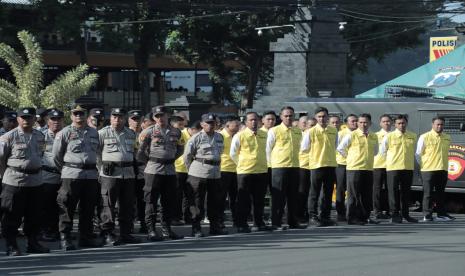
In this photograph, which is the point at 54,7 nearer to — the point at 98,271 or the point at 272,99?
the point at 272,99

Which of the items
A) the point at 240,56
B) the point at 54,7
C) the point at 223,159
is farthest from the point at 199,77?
the point at 223,159

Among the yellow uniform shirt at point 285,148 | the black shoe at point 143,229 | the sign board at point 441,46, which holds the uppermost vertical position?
the sign board at point 441,46

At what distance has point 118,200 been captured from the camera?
40.2 feet

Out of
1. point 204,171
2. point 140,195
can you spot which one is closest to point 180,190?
point 140,195

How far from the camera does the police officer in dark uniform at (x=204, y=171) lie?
13141 millimetres

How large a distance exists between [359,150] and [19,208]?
6.28 metres

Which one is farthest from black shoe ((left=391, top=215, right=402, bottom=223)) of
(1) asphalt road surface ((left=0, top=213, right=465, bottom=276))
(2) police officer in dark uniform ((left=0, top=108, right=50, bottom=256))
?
(2) police officer in dark uniform ((left=0, top=108, right=50, bottom=256))

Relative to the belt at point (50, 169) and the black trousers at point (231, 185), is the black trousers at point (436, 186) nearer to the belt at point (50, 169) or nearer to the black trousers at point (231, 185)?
the black trousers at point (231, 185)

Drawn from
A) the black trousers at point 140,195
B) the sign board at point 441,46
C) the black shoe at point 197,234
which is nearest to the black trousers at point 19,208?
the black shoe at point 197,234

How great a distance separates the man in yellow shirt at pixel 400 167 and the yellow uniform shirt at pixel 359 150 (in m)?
0.40

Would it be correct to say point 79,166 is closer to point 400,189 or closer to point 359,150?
point 359,150

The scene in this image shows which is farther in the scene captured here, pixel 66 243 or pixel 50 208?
pixel 50 208

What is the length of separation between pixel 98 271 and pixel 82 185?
7.43ft

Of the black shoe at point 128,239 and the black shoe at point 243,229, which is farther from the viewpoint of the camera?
the black shoe at point 243,229
